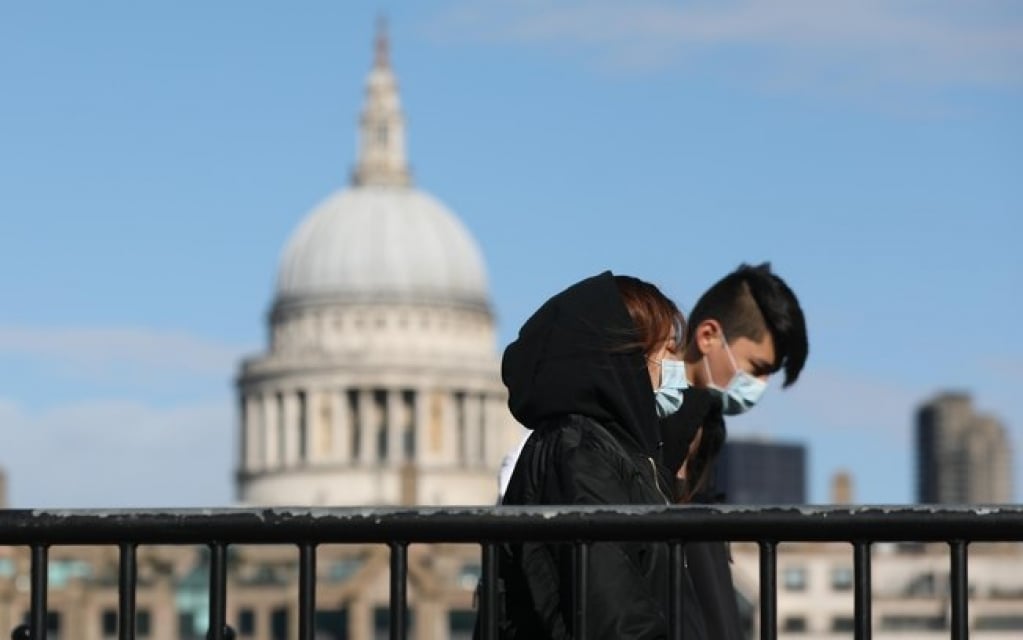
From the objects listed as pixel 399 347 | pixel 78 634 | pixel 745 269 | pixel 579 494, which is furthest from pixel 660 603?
pixel 399 347

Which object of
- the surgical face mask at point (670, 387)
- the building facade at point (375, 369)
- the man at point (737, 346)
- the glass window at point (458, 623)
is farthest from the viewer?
the building facade at point (375, 369)

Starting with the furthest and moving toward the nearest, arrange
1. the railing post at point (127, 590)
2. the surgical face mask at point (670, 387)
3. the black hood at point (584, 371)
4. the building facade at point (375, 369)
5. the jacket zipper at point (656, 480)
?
the building facade at point (375, 369)
the surgical face mask at point (670, 387)
the jacket zipper at point (656, 480)
the black hood at point (584, 371)
the railing post at point (127, 590)

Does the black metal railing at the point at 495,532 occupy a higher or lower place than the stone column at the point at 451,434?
lower

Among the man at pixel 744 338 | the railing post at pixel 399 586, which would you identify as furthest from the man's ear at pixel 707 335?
the railing post at pixel 399 586

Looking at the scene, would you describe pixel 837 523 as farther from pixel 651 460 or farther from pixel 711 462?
pixel 711 462

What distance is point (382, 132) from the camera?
15812 centimetres

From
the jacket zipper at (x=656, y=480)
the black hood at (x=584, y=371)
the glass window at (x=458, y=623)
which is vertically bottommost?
the glass window at (x=458, y=623)

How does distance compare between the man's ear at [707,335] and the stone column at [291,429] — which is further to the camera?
the stone column at [291,429]

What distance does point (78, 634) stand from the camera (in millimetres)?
112688

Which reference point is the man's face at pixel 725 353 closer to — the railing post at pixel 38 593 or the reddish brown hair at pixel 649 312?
the reddish brown hair at pixel 649 312

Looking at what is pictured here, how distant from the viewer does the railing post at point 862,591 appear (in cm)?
688

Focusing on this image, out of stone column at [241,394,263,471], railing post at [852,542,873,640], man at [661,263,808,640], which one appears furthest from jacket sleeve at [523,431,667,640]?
stone column at [241,394,263,471]

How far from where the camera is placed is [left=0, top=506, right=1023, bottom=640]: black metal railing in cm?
682

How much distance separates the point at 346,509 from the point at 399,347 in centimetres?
13965
